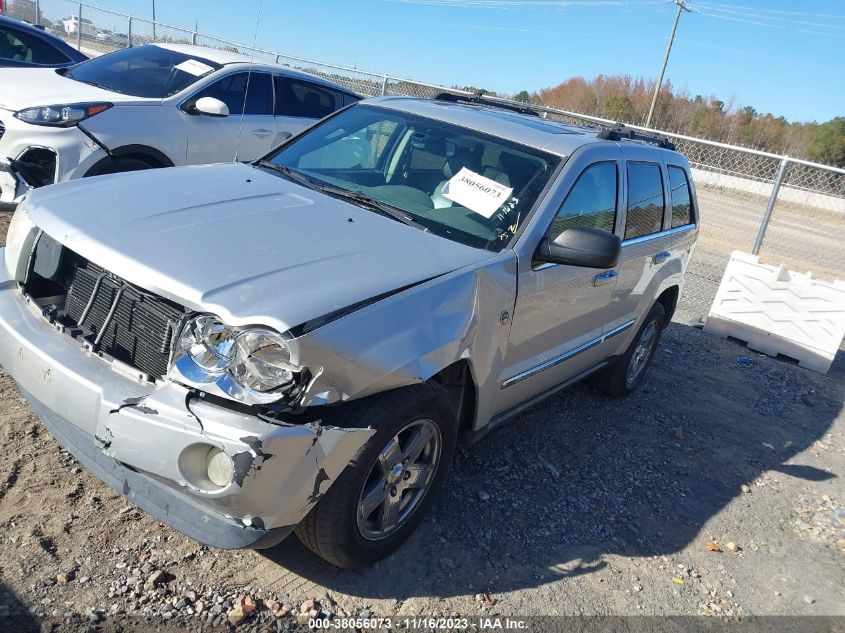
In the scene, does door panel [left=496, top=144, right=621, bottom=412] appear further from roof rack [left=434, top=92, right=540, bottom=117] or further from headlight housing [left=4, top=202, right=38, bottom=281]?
headlight housing [left=4, top=202, right=38, bottom=281]

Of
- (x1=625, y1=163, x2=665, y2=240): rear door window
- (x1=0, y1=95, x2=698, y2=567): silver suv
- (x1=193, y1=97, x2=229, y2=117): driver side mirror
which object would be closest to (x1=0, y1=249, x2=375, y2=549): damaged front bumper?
(x1=0, y1=95, x2=698, y2=567): silver suv

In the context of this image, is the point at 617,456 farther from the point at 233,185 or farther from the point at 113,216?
the point at 113,216

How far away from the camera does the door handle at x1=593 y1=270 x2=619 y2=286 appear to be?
13.0 ft

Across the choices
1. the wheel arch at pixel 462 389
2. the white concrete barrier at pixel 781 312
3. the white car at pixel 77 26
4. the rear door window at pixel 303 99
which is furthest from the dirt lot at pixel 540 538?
the white car at pixel 77 26

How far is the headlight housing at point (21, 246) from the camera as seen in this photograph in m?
2.91

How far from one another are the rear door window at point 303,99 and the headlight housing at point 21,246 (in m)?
4.99

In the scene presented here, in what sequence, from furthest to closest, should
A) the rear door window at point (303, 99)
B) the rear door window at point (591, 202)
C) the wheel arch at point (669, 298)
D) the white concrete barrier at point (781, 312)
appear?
the rear door window at point (303, 99) < the white concrete barrier at point (781, 312) < the wheel arch at point (669, 298) < the rear door window at point (591, 202)

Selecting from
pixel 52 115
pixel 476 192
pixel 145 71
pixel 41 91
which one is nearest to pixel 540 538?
pixel 476 192

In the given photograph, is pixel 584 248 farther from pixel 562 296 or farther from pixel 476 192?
pixel 476 192

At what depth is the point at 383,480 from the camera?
2768 millimetres

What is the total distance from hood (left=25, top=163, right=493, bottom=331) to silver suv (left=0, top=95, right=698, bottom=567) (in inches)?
0.5

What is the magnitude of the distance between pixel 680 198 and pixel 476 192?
2498mm

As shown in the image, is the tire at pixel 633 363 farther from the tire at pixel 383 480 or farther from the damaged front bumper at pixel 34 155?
the damaged front bumper at pixel 34 155

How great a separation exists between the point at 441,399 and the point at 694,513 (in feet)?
6.98
